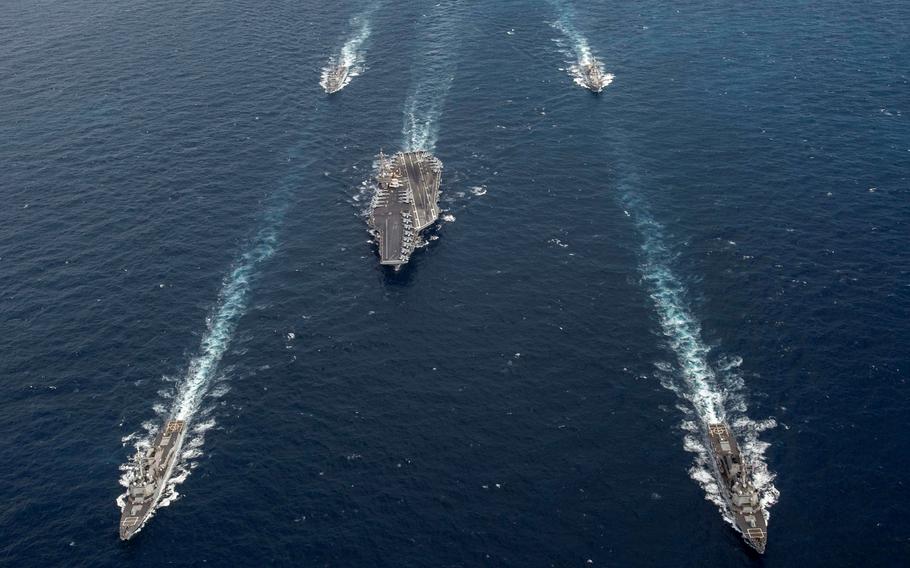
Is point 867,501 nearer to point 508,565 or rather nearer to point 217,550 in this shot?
point 508,565

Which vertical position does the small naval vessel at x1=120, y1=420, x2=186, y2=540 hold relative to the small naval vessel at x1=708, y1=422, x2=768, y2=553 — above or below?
above

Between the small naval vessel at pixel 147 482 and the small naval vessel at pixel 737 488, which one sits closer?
the small naval vessel at pixel 737 488

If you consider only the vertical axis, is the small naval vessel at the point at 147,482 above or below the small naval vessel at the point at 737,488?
above

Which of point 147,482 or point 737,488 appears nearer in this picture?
point 737,488

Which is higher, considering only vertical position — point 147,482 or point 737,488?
point 147,482

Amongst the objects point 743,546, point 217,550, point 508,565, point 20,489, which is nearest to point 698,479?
point 743,546
